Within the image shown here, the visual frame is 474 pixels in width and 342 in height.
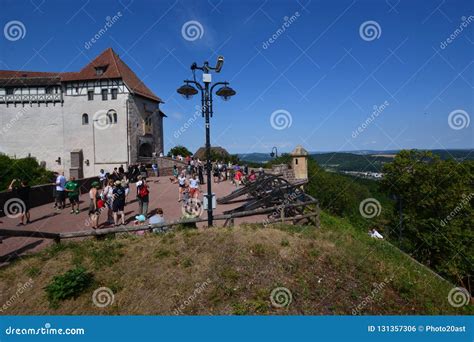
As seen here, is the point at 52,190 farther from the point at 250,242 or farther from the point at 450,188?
the point at 450,188

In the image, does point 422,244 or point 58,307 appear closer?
point 58,307

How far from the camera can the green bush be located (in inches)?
220

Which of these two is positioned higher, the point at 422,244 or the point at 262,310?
the point at 262,310

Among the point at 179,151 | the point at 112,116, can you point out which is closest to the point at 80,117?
the point at 112,116

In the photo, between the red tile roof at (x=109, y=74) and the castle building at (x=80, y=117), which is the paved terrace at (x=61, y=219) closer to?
the castle building at (x=80, y=117)

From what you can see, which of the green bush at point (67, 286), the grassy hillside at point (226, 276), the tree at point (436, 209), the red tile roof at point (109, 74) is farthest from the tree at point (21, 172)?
the tree at point (436, 209)

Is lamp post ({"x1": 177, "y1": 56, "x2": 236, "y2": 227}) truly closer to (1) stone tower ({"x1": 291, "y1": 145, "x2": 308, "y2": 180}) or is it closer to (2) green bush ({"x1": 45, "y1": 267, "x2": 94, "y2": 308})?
(2) green bush ({"x1": 45, "y1": 267, "x2": 94, "y2": 308})

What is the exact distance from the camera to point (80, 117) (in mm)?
35312

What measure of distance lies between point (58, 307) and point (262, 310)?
3891mm

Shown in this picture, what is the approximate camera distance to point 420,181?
78.2 feet

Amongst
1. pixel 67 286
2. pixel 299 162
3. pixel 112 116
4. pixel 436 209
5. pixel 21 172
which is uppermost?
pixel 112 116

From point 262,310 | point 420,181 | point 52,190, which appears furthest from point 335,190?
point 262,310

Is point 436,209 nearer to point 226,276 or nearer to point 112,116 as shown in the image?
point 226,276

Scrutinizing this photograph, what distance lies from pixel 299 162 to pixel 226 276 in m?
18.9
